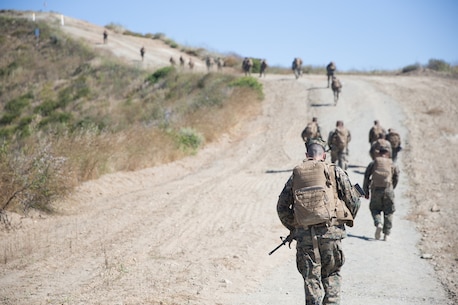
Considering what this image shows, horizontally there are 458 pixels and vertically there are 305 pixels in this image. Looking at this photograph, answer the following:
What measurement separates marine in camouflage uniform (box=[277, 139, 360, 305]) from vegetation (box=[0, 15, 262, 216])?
22.1 feet

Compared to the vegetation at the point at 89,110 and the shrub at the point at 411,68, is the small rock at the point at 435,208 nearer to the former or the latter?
the vegetation at the point at 89,110

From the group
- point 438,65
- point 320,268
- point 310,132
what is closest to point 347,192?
point 320,268

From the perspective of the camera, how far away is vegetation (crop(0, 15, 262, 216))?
35.7 ft

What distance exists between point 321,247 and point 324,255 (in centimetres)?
9

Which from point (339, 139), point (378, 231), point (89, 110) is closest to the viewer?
point (378, 231)

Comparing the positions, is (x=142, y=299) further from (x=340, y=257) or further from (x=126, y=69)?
(x=126, y=69)

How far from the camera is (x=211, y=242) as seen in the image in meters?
8.72

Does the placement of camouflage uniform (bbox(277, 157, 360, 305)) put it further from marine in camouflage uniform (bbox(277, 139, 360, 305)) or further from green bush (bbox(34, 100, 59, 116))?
green bush (bbox(34, 100, 59, 116))

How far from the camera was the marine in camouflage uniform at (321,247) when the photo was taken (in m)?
4.92

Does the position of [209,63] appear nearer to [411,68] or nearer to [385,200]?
[411,68]

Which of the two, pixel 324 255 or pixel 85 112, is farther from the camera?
pixel 85 112

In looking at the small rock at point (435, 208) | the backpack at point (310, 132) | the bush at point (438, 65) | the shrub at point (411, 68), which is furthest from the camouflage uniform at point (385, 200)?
the bush at point (438, 65)

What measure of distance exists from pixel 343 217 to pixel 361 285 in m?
2.38

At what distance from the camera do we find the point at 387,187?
366 inches
